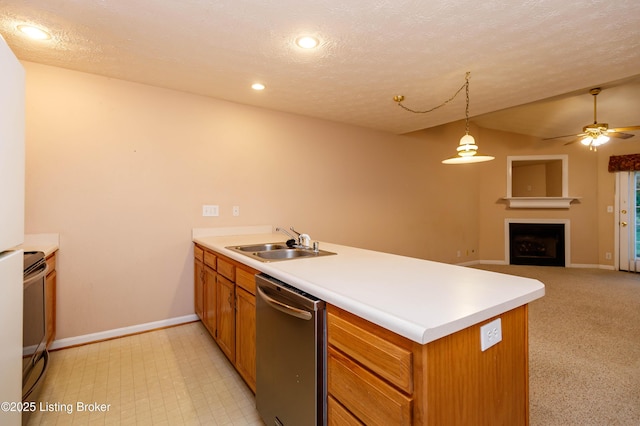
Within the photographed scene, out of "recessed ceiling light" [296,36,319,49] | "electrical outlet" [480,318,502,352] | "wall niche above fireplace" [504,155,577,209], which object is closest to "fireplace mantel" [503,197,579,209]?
"wall niche above fireplace" [504,155,577,209]

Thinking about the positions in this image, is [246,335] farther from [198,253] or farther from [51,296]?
[51,296]

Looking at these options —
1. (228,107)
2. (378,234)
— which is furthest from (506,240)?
(228,107)

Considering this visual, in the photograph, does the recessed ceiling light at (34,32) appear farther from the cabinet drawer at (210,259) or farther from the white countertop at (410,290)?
the white countertop at (410,290)

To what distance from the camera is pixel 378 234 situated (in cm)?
447

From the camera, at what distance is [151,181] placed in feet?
9.21

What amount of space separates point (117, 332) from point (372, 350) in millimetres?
2736

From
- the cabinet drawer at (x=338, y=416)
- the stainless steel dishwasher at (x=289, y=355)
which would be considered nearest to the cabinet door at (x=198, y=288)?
the stainless steel dishwasher at (x=289, y=355)

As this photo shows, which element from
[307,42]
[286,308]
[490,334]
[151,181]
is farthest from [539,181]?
[151,181]

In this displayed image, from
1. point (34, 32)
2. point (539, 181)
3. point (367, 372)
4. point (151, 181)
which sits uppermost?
point (34, 32)

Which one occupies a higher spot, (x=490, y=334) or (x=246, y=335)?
(x=490, y=334)

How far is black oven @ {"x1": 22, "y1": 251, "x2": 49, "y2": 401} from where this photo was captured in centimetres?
144

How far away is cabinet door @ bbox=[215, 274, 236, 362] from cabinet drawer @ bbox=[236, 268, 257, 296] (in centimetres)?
12

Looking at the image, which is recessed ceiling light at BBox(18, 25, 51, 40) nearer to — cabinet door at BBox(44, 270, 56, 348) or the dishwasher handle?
cabinet door at BBox(44, 270, 56, 348)

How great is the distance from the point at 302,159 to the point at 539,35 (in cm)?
248
